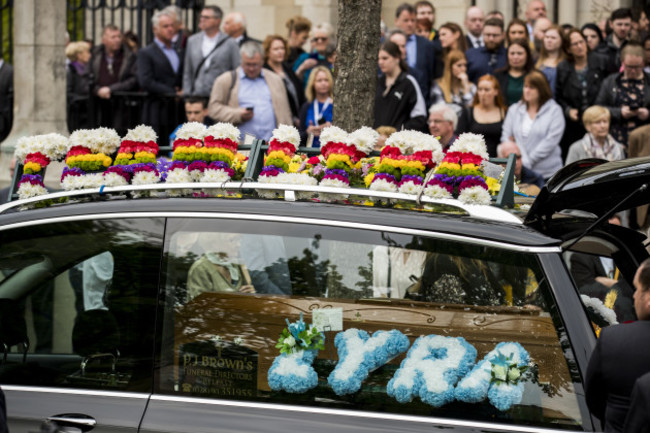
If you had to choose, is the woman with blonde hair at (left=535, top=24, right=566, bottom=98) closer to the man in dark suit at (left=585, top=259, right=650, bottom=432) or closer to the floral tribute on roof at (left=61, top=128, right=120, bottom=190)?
the floral tribute on roof at (left=61, top=128, right=120, bottom=190)

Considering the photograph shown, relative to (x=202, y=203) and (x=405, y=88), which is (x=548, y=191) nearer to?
(x=202, y=203)

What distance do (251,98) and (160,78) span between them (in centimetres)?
186

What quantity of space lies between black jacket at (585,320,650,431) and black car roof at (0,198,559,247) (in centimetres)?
40

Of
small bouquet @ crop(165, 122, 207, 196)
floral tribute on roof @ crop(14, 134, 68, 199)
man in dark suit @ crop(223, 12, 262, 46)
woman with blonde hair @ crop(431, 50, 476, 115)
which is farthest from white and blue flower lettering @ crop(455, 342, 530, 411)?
man in dark suit @ crop(223, 12, 262, 46)

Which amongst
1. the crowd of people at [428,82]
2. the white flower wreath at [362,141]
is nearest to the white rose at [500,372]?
the white flower wreath at [362,141]

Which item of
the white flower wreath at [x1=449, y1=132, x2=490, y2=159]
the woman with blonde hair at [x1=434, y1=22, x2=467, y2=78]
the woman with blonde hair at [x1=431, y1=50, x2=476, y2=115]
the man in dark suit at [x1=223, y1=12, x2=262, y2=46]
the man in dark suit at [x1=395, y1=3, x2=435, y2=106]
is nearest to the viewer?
the white flower wreath at [x1=449, y1=132, x2=490, y2=159]

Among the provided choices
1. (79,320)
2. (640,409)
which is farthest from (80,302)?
(640,409)

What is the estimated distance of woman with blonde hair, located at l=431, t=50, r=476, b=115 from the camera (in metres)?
12.1

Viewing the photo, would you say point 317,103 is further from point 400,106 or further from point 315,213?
point 315,213

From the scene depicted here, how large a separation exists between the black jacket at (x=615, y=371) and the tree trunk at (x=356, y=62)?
390cm

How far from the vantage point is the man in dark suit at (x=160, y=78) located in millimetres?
12805

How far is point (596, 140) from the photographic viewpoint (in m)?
10.9

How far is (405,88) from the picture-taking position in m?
11.1

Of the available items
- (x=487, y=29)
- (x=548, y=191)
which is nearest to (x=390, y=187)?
(x=548, y=191)
